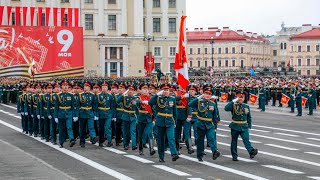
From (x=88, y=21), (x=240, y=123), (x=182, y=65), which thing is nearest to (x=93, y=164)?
(x=240, y=123)

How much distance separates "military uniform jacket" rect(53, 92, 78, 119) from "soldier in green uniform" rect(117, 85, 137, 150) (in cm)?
170

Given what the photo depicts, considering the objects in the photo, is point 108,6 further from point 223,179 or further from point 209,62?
point 223,179

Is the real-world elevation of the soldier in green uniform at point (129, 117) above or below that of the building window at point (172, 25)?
below

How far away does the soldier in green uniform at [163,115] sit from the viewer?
1773 cm

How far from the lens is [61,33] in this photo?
69188mm

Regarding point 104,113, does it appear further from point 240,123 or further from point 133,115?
point 240,123

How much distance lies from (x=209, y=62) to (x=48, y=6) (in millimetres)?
69715

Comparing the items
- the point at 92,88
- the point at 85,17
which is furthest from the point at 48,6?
the point at 92,88

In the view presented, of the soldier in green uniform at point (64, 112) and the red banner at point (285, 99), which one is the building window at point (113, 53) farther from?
the soldier in green uniform at point (64, 112)

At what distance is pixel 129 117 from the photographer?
20484mm

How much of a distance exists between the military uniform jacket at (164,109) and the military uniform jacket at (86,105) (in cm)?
392

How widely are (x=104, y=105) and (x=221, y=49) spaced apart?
130 metres

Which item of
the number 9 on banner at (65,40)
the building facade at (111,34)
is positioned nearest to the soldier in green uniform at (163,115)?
the number 9 on banner at (65,40)

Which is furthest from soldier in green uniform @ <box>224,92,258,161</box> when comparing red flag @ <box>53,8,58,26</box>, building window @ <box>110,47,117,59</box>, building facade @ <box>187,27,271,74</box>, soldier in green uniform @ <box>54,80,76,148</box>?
building facade @ <box>187,27,271,74</box>
